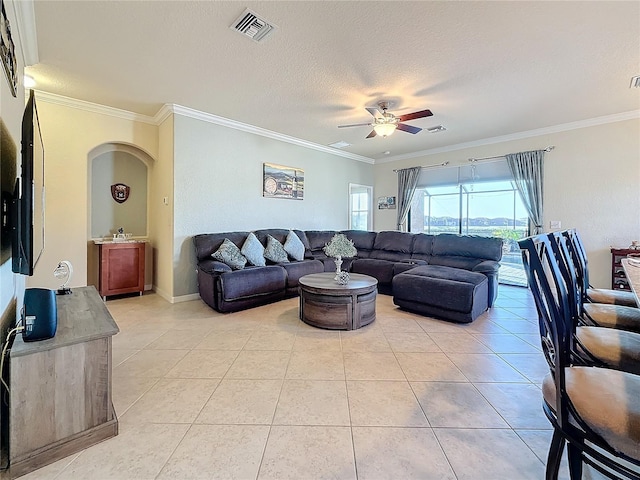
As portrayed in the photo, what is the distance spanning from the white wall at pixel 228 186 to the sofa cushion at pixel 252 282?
1.09 metres

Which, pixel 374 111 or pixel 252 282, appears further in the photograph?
pixel 252 282

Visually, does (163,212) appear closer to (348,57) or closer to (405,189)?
(348,57)

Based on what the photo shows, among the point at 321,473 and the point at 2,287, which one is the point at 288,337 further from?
the point at 2,287

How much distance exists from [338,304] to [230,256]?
186 centimetres

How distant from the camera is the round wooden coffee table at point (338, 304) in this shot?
327cm

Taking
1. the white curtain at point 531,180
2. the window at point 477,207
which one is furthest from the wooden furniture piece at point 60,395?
the white curtain at point 531,180

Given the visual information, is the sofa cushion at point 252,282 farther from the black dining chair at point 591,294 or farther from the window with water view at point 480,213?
the window with water view at point 480,213

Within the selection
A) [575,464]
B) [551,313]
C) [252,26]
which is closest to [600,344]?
[575,464]

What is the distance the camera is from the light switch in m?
5.08

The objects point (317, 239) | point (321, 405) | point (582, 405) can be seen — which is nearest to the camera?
point (582, 405)

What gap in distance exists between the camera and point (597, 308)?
2115 millimetres

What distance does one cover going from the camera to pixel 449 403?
1.97 metres

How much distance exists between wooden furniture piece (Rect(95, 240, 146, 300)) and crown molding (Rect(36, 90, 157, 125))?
6.32ft

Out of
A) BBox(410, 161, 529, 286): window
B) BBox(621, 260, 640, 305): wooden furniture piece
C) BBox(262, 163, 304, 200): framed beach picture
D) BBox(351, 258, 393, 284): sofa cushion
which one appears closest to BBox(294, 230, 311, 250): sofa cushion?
BBox(262, 163, 304, 200): framed beach picture
